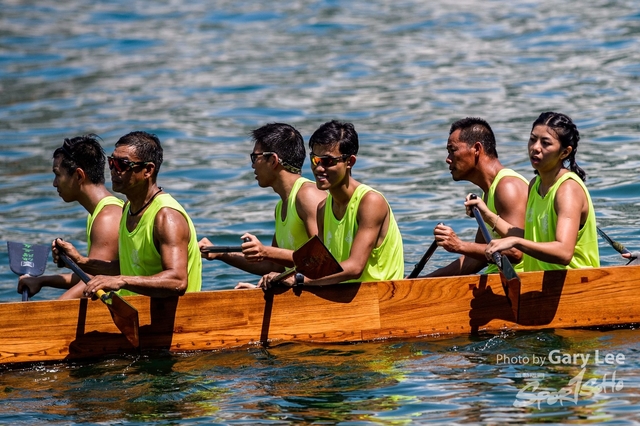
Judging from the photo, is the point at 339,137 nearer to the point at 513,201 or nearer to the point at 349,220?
the point at 349,220

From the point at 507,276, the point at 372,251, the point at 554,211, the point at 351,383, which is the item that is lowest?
the point at 351,383

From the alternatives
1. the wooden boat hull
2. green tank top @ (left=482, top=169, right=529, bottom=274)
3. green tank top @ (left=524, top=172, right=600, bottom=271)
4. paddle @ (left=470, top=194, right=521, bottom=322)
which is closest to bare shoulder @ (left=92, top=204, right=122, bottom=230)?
the wooden boat hull

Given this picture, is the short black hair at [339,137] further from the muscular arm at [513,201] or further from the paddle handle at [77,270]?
the paddle handle at [77,270]

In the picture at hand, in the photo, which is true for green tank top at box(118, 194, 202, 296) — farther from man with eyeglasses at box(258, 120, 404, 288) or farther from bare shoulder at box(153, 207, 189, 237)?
man with eyeglasses at box(258, 120, 404, 288)

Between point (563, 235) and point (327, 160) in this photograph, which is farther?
point (327, 160)

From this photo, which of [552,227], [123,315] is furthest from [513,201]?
[123,315]

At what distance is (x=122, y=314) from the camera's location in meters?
8.00

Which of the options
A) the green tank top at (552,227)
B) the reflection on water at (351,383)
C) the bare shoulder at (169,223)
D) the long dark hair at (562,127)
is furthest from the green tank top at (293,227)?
the long dark hair at (562,127)

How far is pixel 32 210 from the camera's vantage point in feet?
51.2

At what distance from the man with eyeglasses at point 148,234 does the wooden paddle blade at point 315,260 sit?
82cm

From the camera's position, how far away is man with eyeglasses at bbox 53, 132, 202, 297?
804cm

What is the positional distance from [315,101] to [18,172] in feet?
19.0

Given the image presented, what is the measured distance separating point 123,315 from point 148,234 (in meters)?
0.66

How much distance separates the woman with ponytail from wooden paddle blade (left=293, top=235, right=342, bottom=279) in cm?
114
